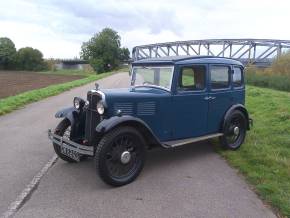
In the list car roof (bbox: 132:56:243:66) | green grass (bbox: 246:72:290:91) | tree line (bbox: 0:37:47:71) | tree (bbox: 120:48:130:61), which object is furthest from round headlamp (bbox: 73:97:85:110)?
tree (bbox: 120:48:130:61)

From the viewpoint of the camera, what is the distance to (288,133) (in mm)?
9375

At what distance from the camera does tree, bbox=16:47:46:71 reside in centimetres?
9825

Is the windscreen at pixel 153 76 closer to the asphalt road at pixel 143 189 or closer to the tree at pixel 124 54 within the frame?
the asphalt road at pixel 143 189

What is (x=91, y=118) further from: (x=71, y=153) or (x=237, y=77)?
(x=237, y=77)

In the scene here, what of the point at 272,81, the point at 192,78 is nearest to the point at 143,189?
the point at 192,78

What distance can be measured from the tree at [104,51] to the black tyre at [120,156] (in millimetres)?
88249

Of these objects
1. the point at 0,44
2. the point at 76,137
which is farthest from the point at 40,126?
the point at 0,44

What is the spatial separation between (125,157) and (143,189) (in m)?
0.59

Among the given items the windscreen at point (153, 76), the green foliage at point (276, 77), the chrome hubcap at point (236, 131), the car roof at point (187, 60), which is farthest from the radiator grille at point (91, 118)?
the green foliage at point (276, 77)

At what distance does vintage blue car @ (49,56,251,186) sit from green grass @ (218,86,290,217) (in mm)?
537

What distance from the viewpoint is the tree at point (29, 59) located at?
3868 inches

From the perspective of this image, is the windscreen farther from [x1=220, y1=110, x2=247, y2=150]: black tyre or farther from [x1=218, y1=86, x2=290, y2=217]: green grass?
[x1=218, y1=86, x2=290, y2=217]: green grass

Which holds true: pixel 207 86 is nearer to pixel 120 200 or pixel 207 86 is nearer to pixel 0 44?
pixel 120 200

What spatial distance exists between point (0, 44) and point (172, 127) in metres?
101
